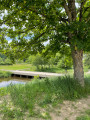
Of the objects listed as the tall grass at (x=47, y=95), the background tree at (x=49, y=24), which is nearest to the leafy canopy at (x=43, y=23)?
the background tree at (x=49, y=24)

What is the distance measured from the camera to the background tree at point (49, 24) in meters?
3.62

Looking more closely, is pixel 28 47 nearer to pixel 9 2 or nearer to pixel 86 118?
pixel 9 2

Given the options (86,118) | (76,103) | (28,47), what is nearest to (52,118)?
(86,118)

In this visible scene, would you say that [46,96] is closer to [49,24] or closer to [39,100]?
[39,100]

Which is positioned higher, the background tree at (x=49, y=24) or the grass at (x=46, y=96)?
the background tree at (x=49, y=24)

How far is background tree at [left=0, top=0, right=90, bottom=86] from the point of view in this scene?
11.9ft

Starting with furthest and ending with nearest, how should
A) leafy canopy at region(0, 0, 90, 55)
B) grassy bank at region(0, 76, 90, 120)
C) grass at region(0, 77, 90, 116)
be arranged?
leafy canopy at region(0, 0, 90, 55), grass at region(0, 77, 90, 116), grassy bank at region(0, 76, 90, 120)

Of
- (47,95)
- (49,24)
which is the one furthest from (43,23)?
(47,95)

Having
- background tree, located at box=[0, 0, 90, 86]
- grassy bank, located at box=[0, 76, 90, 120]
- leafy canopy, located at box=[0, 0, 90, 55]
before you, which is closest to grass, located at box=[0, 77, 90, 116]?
grassy bank, located at box=[0, 76, 90, 120]

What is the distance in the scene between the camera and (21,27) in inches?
189

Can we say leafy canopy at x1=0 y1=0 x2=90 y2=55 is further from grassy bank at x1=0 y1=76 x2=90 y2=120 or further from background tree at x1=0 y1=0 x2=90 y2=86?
grassy bank at x1=0 y1=76 x2=90 y2=120

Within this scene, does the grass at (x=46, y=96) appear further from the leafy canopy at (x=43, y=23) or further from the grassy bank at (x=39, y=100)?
the leafy canopy at (x=43, y=23)

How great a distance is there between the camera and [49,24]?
4.12 m

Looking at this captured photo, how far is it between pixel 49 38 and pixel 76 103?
3.30 meters
